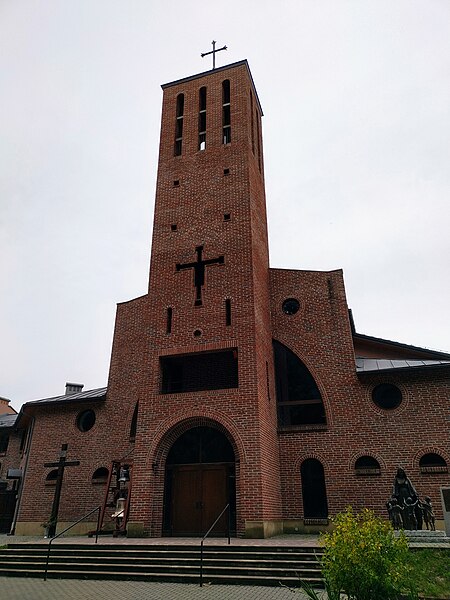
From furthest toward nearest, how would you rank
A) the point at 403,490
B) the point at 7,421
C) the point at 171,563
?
the point at 7,421 < the point at 403,490 < the point at 171,563

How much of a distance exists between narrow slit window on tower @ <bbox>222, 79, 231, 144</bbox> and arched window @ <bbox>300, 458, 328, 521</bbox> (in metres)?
12.4

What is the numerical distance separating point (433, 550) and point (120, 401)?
12.1m

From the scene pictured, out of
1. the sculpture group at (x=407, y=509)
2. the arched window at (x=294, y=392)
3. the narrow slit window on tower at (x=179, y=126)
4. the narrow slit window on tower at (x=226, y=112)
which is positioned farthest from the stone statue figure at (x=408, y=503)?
the narrow slit window on tower at (x=179, y=126)

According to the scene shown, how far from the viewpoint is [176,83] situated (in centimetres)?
2117

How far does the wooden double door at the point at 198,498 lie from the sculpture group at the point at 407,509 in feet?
15.2

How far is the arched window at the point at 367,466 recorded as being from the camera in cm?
1456

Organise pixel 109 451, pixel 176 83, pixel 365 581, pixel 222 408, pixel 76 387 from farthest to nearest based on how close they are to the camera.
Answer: pixel 76 387, pixel 176 83, pixel 109 451, pixel 222 408, pixel 365 581

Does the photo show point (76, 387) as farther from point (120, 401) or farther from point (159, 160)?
point (159, 160)

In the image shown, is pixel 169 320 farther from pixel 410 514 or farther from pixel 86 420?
pixel 410 514

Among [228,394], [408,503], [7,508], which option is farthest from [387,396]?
[7,508]

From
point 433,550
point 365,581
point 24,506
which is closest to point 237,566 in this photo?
point 433,550

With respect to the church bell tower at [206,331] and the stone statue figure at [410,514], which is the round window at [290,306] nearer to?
the church bell tower at [206,331]

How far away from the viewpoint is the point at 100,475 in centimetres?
1753

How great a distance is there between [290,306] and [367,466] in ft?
20.0
